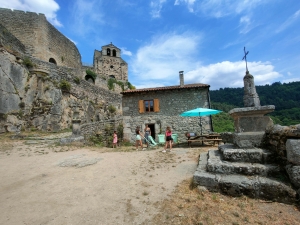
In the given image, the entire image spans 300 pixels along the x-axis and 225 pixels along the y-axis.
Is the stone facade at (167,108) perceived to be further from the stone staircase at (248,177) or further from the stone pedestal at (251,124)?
the stone staircase at (248,177)

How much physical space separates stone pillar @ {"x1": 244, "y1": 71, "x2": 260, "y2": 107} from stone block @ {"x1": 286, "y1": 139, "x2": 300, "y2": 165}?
154 cm

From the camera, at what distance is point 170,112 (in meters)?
13.1

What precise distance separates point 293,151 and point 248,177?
2.77 feet

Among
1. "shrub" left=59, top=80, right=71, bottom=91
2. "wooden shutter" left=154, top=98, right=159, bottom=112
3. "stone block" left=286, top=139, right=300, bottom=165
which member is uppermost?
"shrub" left=59, top=80, right=71, bottom=91

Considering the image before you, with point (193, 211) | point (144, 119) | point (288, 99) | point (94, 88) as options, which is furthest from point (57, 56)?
point (288, 99)

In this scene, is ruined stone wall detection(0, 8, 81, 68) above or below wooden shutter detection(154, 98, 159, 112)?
above

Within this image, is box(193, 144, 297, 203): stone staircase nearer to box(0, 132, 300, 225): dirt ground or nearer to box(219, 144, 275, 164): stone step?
box(219, 144, 275, 164): stone step

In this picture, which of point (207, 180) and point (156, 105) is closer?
point (207, 180)

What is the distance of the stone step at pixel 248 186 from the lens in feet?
8.47

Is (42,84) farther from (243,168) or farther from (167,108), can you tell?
(243,168)

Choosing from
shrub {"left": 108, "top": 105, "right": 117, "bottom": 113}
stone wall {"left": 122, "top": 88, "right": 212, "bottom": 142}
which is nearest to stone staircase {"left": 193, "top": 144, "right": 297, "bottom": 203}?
stone wall {"left": 122, "top": 88, "right": 212, "bottom": 142}

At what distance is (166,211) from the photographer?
8.49ft

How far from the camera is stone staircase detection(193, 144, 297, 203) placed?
8.66ft

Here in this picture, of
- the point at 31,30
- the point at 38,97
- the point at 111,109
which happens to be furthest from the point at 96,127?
the point at 31,30
